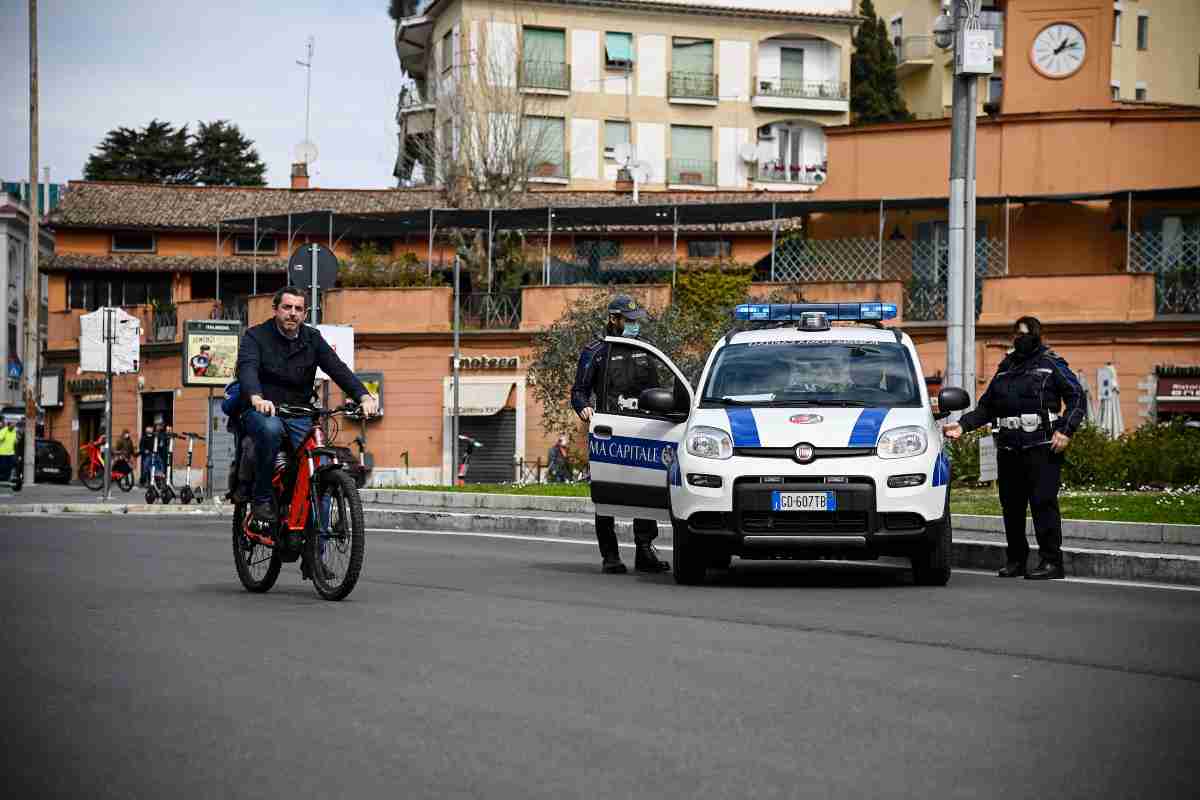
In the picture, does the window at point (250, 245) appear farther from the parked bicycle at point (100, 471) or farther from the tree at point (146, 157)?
the tree at point (146, 157)

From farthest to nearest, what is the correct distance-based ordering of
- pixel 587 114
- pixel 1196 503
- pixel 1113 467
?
pixel 587 114 < pixel 1113 467 < pixel 1196 503

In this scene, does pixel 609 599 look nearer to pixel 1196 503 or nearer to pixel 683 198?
pixel 1196 503

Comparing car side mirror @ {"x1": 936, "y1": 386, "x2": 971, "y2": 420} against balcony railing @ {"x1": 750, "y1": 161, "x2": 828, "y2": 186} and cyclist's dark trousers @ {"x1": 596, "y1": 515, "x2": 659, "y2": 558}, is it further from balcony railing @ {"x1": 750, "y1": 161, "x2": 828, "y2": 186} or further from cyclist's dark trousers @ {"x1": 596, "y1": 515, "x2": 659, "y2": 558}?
balcony railing @ {"x1": 750, "y1": 161, "x2": 828, "y2": 186}

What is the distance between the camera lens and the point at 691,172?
7369 cm

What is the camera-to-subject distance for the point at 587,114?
72.0m

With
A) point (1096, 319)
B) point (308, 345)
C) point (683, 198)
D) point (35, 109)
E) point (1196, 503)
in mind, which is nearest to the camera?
point (308, 345)

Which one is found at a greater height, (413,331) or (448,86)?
(448,86)

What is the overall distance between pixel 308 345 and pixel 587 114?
61442mm

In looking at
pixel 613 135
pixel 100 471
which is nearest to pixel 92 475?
pixel 100 471

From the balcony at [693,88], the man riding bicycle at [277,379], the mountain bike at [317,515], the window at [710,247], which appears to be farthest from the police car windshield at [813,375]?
the balcony at [693,88]

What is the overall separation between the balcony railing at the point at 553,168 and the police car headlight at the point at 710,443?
56.7 meters

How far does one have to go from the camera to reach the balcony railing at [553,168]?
69875 millimetres

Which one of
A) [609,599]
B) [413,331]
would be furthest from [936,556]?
[413,331]

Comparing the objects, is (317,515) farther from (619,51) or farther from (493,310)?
(619,51)
